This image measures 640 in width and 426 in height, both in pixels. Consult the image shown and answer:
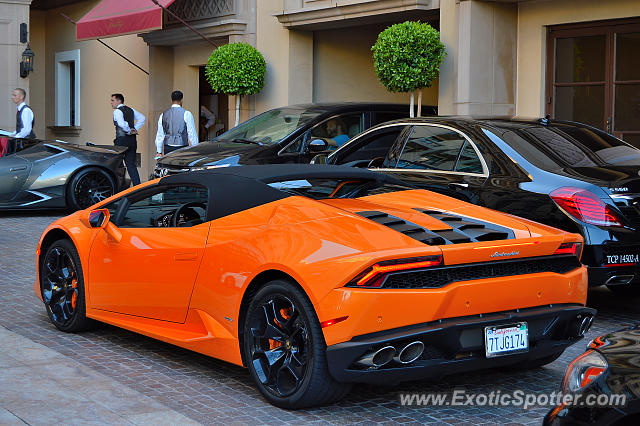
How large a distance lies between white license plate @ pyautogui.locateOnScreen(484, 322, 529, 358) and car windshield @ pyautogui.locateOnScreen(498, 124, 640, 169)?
8.92ft

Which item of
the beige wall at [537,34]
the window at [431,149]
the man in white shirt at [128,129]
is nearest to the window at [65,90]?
the man in white shirt at [128,129]

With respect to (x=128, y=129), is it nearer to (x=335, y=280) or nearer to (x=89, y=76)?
(x=89, y=76)

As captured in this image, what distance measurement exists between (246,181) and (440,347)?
5.43 ft

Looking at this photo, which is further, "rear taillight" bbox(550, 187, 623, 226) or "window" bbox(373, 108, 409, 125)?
"window" bbox(373, 108, 409, 125)

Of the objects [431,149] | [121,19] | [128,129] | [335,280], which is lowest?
[335,280]

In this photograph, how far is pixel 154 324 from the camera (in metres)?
5.92

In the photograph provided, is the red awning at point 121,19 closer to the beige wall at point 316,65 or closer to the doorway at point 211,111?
the beige wall at point 316,65

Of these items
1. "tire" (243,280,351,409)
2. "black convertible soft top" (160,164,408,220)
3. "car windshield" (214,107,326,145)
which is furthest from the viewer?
"car windshield" (214,107,326,145)

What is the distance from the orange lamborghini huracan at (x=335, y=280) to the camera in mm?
4629

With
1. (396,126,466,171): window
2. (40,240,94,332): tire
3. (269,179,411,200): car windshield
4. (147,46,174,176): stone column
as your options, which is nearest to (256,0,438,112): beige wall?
(147,46,174,176): stone column

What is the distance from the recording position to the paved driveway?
193 inches

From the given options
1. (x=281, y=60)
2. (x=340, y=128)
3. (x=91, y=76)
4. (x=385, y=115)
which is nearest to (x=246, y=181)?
(x=340, y=128)

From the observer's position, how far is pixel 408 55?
1426 cm

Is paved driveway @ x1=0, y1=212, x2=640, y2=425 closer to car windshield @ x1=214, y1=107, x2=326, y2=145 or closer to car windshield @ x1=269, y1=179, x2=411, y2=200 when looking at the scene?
car windshield @ x1=269, y1=179, x2=411, y2=200
